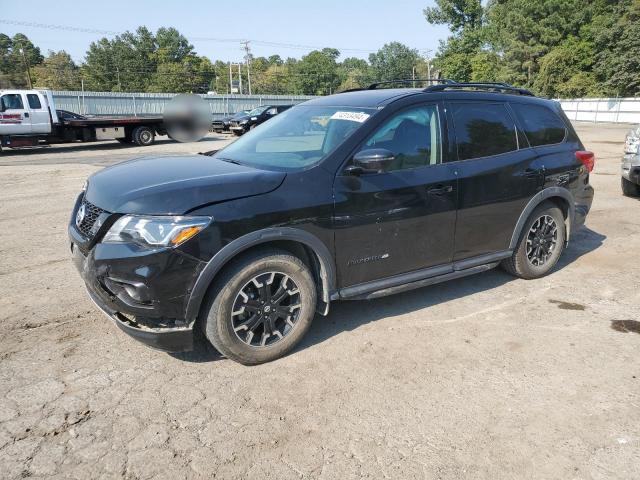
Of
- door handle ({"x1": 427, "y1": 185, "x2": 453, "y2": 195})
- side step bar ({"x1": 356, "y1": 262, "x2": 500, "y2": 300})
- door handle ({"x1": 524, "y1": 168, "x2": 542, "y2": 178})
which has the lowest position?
side step bar ({"x1": 356, "y1": 262, "x2": 500, "y2": 300})

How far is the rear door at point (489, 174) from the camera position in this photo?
4.09 m

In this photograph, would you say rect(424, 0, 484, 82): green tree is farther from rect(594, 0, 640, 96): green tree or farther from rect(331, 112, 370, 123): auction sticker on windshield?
rect(331, 112, 370, 123): auction sticker on windshield

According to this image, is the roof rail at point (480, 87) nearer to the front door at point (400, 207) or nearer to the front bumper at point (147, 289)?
the front door at point (400, 207)

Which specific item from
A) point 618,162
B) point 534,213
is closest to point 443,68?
point 618,162

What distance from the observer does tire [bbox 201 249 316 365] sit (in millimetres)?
3100

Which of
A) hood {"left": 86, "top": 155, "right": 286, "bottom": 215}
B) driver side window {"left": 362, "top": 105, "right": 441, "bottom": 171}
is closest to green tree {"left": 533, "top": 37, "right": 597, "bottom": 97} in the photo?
driver side window {"left": 362, "top": 105, "right": 441, "bottom": 171}

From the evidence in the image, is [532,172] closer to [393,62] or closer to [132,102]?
[132,102]

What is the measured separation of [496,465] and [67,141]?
65.1 ft

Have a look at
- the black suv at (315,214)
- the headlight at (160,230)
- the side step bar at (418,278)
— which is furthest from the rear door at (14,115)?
the side step bar at (418,278)

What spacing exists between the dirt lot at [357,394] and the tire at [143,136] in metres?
16.2

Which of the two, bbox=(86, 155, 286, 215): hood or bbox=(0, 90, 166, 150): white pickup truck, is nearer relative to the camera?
bbox=(86, 155, 286, 215): hood

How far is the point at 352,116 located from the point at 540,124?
85.2 inches

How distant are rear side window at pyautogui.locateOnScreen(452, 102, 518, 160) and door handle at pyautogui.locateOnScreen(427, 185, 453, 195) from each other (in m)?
0.33

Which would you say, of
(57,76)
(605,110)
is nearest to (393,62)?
(57,76)
